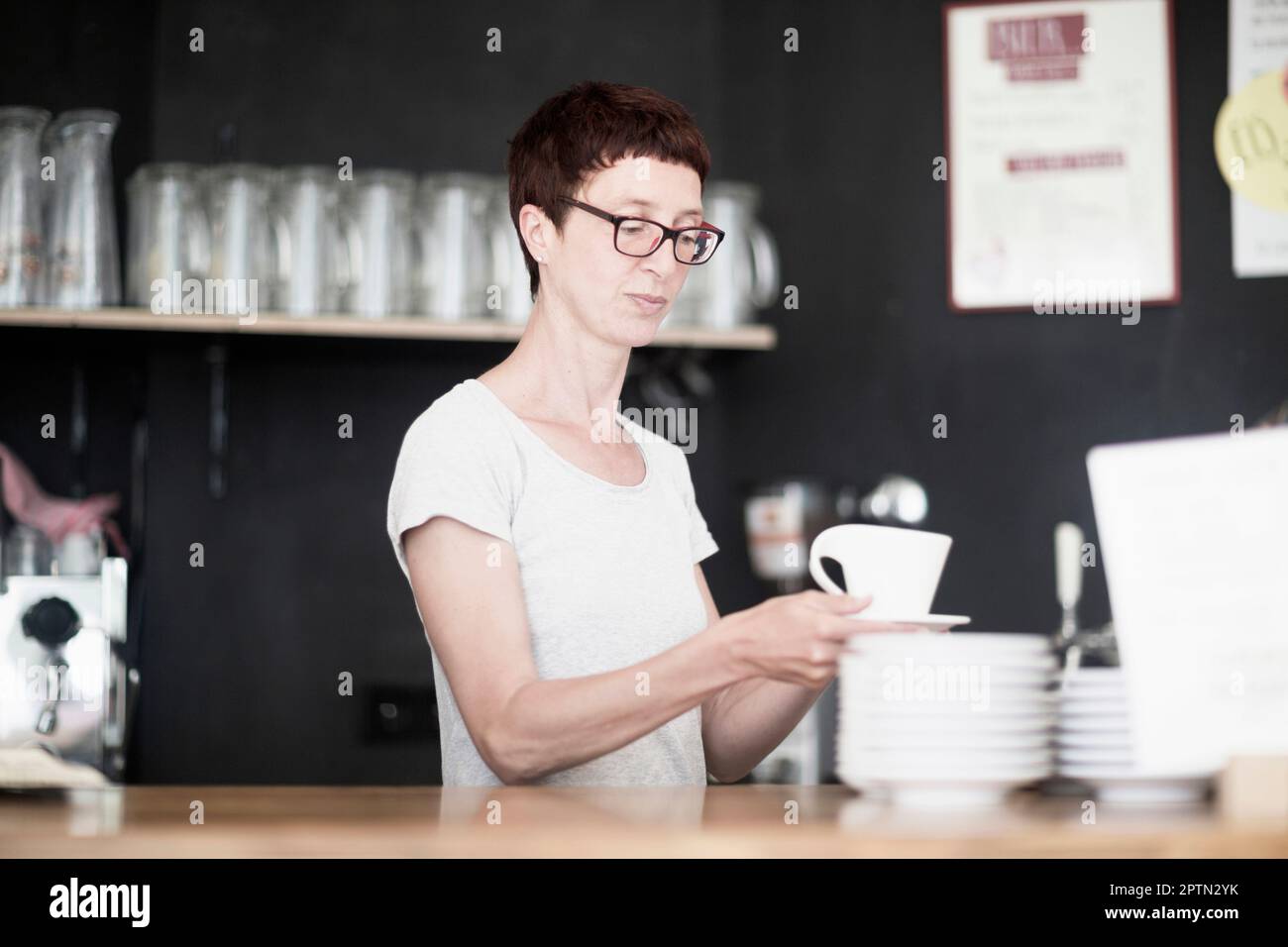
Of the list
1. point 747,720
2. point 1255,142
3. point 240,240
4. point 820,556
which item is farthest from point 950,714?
point 1255,142

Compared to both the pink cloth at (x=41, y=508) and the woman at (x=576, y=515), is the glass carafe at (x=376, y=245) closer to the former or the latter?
the pink cloth at (x=41, y=508)

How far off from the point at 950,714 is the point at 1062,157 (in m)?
2.42

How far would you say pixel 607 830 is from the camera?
86 cm

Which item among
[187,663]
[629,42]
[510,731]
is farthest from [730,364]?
[510,731]

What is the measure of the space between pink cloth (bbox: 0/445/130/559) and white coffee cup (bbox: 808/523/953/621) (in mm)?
1867

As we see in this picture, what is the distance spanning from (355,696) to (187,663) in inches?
12.8

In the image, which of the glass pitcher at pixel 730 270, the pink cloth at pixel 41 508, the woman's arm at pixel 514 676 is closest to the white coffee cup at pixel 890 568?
the woman's arm at pixel 514 676

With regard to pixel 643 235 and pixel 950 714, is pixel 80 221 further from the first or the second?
pixel 950 714

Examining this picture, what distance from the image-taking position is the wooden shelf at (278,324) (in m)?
2.49

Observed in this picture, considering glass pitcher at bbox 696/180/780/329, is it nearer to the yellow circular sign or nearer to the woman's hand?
the yellow circular sign
